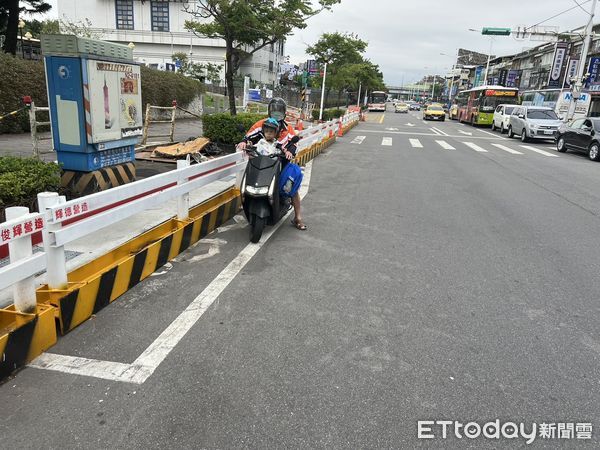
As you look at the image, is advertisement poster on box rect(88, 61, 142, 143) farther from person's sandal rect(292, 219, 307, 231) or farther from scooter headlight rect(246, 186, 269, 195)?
person's sandal rect(292, 219, 307, 231)

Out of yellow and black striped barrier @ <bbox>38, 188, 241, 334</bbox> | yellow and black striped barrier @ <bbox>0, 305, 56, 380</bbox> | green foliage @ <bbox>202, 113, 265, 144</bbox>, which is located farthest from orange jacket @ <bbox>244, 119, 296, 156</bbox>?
green foliage @ <bbox>202, 113, 265, 144</bbox>

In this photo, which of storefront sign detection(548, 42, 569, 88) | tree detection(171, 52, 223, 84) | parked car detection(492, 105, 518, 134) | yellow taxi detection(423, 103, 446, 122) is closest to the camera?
parked car detection(492, 105, 518, 134)

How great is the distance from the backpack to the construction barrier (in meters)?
1.08

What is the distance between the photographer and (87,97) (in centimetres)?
640

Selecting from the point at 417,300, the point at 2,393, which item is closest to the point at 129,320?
the point at 2,393

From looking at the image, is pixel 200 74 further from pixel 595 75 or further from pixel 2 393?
pixel 2 393

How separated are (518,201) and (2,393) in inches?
346

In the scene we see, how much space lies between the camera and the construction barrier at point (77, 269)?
297 cm

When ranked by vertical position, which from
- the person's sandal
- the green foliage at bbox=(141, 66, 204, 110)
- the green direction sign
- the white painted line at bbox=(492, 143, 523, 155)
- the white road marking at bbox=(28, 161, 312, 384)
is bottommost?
the white road marking at bbox=(28, 161, 312, 384)

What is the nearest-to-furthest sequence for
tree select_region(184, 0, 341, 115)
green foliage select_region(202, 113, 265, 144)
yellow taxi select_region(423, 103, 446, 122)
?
green foliage select_region(202, 113, 265, 144) → tree select_region(184, 0, 341, 115) → yellow taxi select_region(423, 103, 446, 122)

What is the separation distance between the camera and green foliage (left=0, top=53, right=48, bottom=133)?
13242mm

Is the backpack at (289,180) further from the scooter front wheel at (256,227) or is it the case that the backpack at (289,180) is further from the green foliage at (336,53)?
the green foliage at (336,53)

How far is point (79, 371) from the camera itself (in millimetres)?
2967

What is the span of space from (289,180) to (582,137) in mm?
15947
